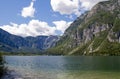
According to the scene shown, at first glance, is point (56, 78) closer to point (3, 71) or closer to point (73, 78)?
point (73, 78)

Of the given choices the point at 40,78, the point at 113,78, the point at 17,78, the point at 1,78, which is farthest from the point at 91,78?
the point at 1,78

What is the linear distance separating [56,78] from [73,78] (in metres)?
4.54

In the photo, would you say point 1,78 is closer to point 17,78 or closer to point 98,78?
point 17,78

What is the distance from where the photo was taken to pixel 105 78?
6238 cm

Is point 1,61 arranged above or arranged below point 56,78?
above

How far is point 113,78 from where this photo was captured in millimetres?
62000

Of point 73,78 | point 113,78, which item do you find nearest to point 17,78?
point 73,78

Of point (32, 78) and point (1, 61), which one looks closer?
point (32, 78)

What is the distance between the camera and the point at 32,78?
6384 cm

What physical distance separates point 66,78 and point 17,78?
1336 cm

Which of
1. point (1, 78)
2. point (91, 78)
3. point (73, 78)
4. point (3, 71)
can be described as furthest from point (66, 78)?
point (3, 71)

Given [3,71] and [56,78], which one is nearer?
[56,78]

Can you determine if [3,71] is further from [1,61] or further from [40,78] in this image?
[40,78]

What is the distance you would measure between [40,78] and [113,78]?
1914 centimetres
